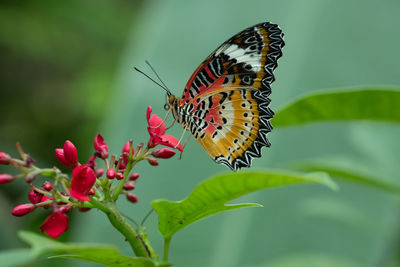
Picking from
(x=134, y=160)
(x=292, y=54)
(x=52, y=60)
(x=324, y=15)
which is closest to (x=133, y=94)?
(x=292, y=54)

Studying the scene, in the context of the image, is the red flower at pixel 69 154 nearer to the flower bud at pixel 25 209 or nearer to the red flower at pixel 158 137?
the flower bud at pixel 25 209

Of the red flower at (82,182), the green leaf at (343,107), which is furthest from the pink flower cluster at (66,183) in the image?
the green leaf at (343,107)

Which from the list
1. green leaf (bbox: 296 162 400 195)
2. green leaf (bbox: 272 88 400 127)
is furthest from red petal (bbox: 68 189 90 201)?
green leaf (bbox: 296 162 400 195)

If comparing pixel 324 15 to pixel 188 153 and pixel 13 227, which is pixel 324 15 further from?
pixel 13 227

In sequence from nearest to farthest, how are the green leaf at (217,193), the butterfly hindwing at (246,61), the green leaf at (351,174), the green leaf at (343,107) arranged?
1. the green leaf at (217,193)
2. the green leaf at (343,107)
3. the butterfly hindwing at (246,61)
4. the green leaf at (351,174)

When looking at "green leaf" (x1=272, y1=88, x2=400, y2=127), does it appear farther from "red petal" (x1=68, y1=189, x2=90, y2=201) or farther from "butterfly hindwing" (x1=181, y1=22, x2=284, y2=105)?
"red petal" (x1=68, y1=189, x2=90, y2=201)

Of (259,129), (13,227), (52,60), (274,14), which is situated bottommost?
(13,227)

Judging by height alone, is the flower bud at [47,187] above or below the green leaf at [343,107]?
below
